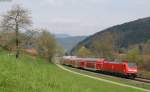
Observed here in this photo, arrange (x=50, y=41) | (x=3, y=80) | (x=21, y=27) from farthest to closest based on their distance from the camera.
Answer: (x=50, y=41) < (x=21, y=27) < (x=3, y=80)

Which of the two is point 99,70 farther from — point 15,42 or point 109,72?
point 15,42

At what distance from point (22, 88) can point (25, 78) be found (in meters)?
1.15

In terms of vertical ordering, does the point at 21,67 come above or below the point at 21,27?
below

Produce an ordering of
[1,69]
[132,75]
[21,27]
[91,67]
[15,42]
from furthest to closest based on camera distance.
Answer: [91,67] < [21,27] < [15,42] < [132,75] < [1,69]

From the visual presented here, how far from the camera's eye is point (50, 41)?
126688 mm

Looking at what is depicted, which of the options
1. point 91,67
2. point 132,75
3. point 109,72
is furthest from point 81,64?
point 132,75

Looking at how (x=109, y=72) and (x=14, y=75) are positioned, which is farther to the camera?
(x=109, y=72)

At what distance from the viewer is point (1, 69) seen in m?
10.0

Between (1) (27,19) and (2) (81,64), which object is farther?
(2) (81,64)

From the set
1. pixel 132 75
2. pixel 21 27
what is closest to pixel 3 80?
pixel 132 75

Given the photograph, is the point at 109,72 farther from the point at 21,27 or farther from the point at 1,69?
the point at 1,69

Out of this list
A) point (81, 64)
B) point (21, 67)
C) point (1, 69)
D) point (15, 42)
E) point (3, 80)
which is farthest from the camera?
point (81, 64)

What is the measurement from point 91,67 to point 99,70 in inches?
233

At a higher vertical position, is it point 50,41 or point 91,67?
point 50,41
